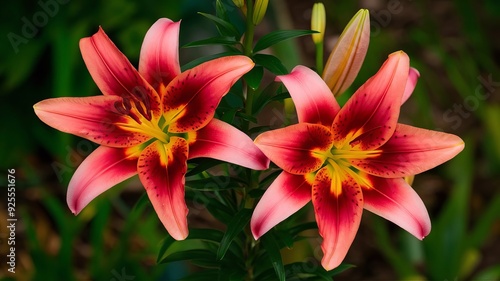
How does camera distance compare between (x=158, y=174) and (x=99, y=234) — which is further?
(x=99, y=234)

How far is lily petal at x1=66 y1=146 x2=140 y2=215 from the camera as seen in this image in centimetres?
56

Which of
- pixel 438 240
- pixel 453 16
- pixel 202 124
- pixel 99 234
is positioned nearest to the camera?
pixel 202 124

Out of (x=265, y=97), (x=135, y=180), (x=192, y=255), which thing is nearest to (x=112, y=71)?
(x=265, y=97)

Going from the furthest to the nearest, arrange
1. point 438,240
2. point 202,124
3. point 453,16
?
point 453,16 < point 438,240 < point 202,124

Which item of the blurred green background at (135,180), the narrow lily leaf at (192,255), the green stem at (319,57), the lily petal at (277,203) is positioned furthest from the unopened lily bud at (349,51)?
the blurred green background at (135,180)

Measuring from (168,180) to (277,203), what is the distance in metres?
0.09

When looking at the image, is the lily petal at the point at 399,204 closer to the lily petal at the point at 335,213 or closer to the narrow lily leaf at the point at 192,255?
the lily petal at the point at 335,213

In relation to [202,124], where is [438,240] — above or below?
below

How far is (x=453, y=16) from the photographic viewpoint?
92.1 inches

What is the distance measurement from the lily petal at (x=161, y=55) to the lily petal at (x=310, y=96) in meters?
0.09

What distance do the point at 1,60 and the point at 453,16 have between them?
1459 millimetres

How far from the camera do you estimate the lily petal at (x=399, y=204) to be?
22.7 inches

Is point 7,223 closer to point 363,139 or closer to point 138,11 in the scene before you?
point 138,11


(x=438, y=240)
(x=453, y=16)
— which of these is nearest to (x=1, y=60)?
(x=438, y=240)
